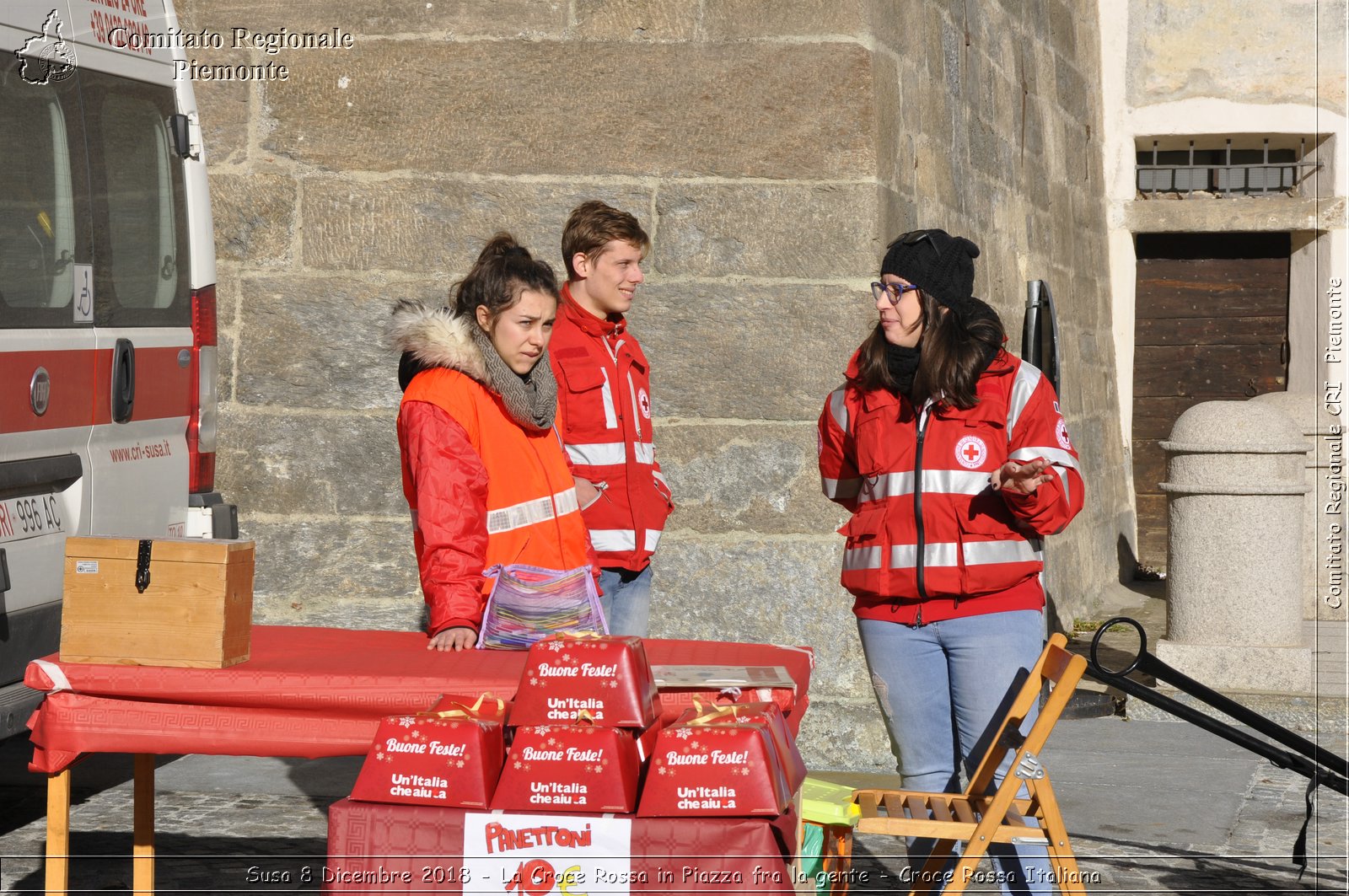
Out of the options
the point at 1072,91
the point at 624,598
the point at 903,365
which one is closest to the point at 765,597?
the point at 624,598

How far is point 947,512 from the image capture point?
147 inches

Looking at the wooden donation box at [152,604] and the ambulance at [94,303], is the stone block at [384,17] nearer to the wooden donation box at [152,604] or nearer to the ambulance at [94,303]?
the ambulance at [94,303]

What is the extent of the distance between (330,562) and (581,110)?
204cm

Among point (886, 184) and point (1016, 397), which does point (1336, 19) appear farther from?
point (1016, 397)

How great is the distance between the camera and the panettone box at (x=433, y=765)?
274 cm

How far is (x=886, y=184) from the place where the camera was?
20.5 ft

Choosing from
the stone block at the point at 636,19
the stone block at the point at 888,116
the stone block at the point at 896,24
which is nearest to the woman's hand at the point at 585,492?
the stone block at the point at 888,116

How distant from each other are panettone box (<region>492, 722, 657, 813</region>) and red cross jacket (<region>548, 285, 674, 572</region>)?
1.84m

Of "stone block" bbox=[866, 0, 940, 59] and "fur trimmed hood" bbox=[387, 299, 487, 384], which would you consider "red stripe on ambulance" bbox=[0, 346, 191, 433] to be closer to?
"fur trimmed hood" bbox=[387, 299, 487, 384]

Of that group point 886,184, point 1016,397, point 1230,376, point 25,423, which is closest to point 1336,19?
point 1230,376

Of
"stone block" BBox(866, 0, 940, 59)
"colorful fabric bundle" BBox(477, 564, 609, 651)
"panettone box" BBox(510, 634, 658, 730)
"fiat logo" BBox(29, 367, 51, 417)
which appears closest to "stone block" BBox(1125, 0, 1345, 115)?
"stone block" BBox(866, 0, 940, 59)

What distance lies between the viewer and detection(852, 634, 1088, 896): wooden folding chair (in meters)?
→ 3.38

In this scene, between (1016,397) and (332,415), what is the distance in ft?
11.3

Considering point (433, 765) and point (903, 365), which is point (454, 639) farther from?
point (903, 365)
